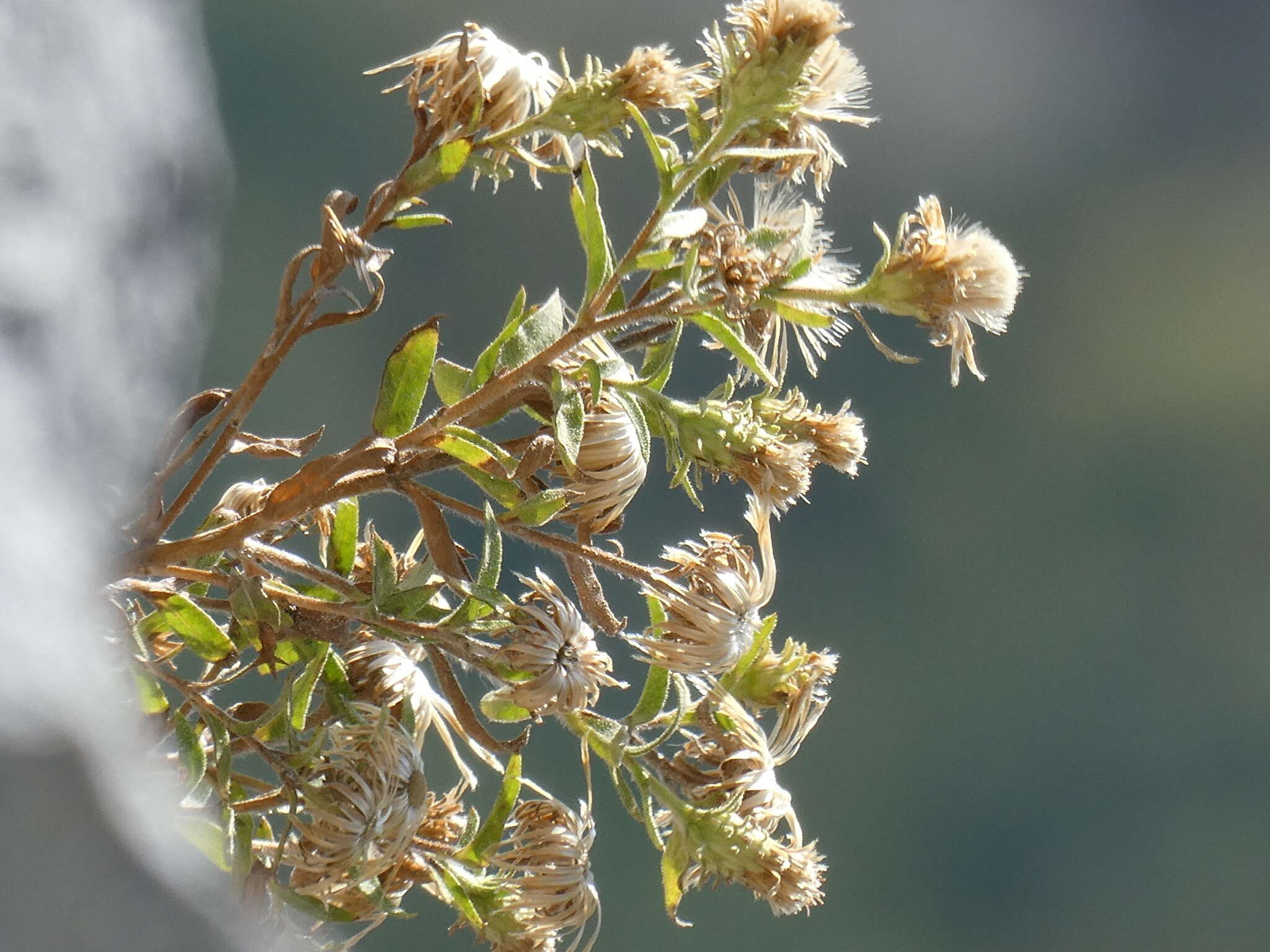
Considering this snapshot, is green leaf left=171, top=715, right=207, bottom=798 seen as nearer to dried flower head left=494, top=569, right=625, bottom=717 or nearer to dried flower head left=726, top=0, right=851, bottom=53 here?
dried flower head left=494, top=569, right=625, bottom=717

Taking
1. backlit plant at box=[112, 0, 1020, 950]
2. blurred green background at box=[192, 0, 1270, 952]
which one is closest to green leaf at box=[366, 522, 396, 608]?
backlit plant at box=[112, 0, 1020, 950]

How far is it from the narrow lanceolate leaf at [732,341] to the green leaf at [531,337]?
36 mm

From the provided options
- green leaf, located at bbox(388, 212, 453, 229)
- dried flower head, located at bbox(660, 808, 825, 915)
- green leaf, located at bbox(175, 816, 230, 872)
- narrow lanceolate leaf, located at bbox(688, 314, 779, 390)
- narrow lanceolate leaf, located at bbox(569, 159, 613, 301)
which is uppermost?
narrow lanceolate leaf, located at bbox(569, 159, 613, 301)

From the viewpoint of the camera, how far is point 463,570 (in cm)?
26

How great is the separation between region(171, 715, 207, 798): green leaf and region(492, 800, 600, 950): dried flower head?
66mm

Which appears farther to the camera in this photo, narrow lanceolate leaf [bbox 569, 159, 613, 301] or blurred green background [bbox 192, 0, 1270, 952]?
blurred green background [bbox 192, 0, 1270, 952]

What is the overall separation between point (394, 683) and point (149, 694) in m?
0.05

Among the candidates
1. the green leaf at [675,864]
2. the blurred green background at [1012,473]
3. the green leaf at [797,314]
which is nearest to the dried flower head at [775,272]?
the green leaf at [797,314]

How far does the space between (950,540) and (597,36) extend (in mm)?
444

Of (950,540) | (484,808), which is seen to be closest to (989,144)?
(950,540)

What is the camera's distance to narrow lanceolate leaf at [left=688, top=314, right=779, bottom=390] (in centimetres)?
22

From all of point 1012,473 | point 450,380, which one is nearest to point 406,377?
point 450,380

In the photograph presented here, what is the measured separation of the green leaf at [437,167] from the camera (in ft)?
0.82

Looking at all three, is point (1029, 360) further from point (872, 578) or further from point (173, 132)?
point (173, 132)
